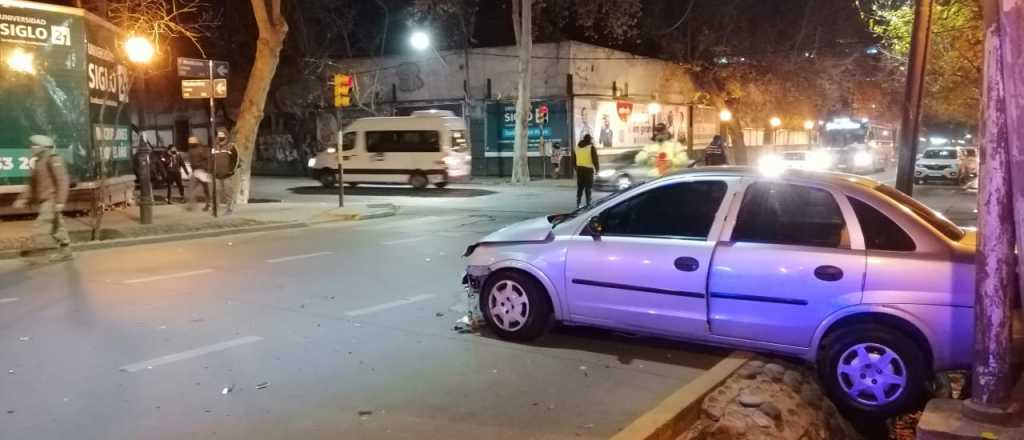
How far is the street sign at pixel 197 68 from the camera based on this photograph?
1564cm

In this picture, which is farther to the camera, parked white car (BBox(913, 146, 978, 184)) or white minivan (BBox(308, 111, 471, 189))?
parked white car (BBox(913, 146, 978, 184))

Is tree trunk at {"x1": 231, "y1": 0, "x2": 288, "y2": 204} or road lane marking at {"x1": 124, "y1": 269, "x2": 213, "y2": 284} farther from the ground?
tree trunk at {"x1": 231, "y1": 0, "x2": 288, "y2": 204}

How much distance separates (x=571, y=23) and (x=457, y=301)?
29.6 meters

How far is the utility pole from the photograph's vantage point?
11781 mm

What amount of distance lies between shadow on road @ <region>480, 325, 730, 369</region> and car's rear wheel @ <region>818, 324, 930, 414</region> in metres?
1.01

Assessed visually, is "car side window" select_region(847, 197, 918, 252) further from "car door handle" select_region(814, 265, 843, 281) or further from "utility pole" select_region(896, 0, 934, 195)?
"utility pole" select_region(896, 0, 934, 195)

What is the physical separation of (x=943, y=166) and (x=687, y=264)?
95.9 feet

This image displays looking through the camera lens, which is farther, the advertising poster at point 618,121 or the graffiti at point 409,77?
the graffiti at point 409,77

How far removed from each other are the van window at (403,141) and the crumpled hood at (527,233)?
64.7 feet

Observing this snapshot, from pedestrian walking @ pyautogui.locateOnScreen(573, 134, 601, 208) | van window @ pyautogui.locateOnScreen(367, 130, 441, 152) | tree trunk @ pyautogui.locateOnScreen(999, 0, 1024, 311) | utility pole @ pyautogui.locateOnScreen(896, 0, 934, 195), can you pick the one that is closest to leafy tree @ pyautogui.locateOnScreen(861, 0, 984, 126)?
utility pole @ pyautogui.locateOnScreen(896, 0, 934, 195)

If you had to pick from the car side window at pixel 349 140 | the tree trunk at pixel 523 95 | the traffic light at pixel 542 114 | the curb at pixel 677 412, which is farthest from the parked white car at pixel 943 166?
the curb at pixel 677 412

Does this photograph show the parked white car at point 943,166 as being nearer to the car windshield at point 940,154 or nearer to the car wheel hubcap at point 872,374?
the car windshield at point 940,154

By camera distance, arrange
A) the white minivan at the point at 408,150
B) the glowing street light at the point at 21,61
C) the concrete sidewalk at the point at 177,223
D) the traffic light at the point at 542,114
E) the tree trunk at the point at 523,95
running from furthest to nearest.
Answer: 1. the traffic light at the point at 542,114
2. the tree trunk at the point at 523,95
3. the white minivan at the point at 408,150
4. the glowing street light at the point at 21,61
5. the concrete sidewalk at the point at 177,223

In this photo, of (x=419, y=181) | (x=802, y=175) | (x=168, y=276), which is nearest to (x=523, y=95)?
(x=419, y=181)
